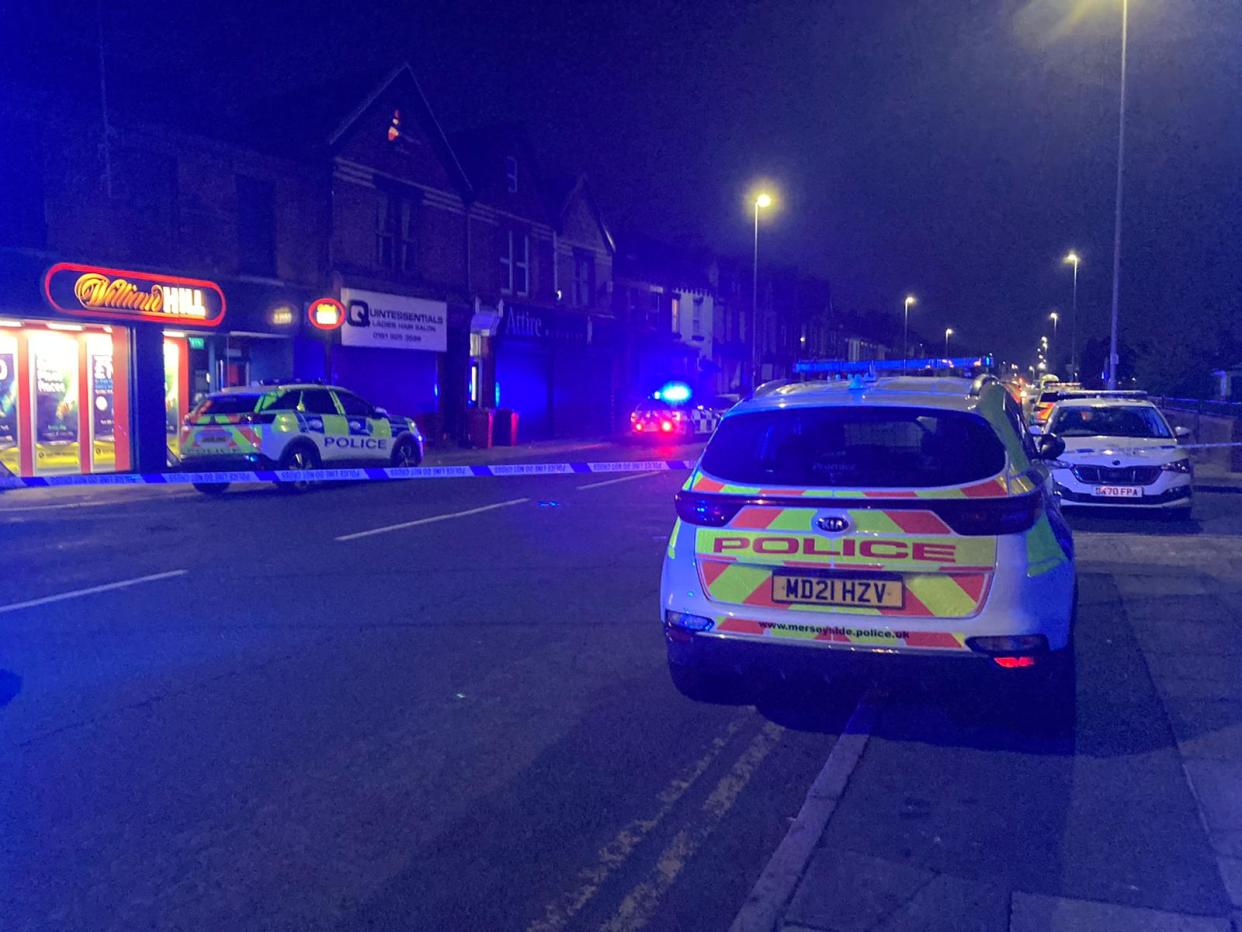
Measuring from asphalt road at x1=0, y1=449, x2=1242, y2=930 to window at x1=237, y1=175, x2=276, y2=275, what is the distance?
A: 16.2 metres

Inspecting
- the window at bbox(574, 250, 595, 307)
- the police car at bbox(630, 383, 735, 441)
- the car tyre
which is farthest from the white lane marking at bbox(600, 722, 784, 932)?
the window at bbox(574, 250, 595, 307)

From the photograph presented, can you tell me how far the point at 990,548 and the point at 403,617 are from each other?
450cm

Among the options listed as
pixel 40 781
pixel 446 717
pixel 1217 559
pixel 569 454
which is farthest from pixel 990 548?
pixel 569 454

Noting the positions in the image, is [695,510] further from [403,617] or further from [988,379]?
[403,617]

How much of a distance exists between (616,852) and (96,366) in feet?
63.4

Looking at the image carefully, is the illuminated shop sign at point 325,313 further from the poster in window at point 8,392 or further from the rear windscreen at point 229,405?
the rear windscreen at point 229,405

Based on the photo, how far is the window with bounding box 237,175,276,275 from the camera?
917 inches

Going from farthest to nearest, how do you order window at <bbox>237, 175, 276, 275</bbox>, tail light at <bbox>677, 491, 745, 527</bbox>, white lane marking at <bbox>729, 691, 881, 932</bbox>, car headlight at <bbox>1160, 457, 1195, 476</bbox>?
1. window at <bbox>237, 175, 276, 275</bbox>
2. car headlight at <bbox>1160, 457, 1195, 476</bbox>
3. tail light at <bbox>677, 491, 745, 527</bbox>
4. white lane marking at <bbox>729, 691, 881, 932</bbox>

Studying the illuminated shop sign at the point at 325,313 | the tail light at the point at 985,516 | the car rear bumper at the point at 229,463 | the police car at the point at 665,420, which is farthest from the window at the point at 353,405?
the tail light at the point at 985,516

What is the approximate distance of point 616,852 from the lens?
394cm

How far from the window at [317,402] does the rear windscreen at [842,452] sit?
1288 cm

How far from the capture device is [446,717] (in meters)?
5.49

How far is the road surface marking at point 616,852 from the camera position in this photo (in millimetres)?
3477

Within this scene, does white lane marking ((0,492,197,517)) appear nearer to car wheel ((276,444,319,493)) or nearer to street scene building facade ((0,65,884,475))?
car wheel ((276,444,319,493))
